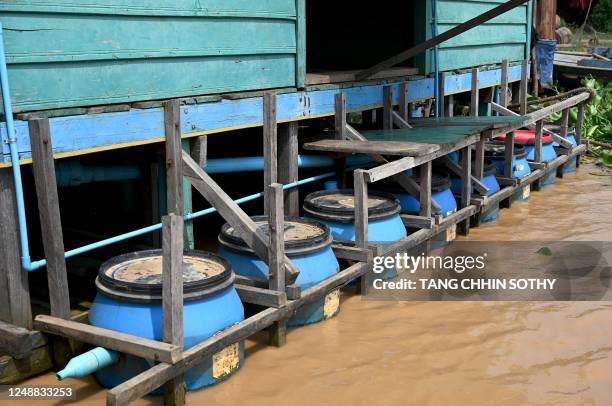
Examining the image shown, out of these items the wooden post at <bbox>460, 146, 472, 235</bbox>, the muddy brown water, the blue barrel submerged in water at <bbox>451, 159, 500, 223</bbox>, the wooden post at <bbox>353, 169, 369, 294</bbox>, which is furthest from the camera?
the blue barrel submerged in water at <bbox>451, 159, 500, 223</bbox>

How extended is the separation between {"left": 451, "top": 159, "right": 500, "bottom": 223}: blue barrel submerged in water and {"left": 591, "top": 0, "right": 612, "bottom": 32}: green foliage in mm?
26652

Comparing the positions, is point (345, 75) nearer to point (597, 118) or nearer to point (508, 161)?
point (508, 161)

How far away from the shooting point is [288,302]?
538 cm

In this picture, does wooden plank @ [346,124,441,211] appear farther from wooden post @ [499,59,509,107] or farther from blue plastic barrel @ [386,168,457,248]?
wooden post @ [499,59,509,107]

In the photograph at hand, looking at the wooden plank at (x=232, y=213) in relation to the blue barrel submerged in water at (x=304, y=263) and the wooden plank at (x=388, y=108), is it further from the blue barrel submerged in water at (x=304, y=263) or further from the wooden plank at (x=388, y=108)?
the wooden plank at (x=388, y=108)

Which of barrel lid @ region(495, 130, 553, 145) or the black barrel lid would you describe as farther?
barrel lid @ region(495, 130, 553, 145)

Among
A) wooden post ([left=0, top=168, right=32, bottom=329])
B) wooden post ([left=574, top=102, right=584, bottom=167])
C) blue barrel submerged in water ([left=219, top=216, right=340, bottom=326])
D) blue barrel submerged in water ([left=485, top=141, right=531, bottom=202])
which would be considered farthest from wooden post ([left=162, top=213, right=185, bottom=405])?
wooden post ([left=574, top=102, right=584, bottom=167])

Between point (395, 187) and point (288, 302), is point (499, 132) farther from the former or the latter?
point (288, 302)

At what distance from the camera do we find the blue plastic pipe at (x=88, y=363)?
4.27 meters

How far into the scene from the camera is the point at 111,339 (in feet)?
14.6

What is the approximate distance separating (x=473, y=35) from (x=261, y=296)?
6.35m

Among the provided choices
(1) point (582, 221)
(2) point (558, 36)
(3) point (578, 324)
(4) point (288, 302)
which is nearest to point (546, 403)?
(3) point (578, 324)

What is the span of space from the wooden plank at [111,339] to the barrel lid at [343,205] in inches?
103

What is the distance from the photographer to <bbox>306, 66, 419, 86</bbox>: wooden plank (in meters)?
7.46
